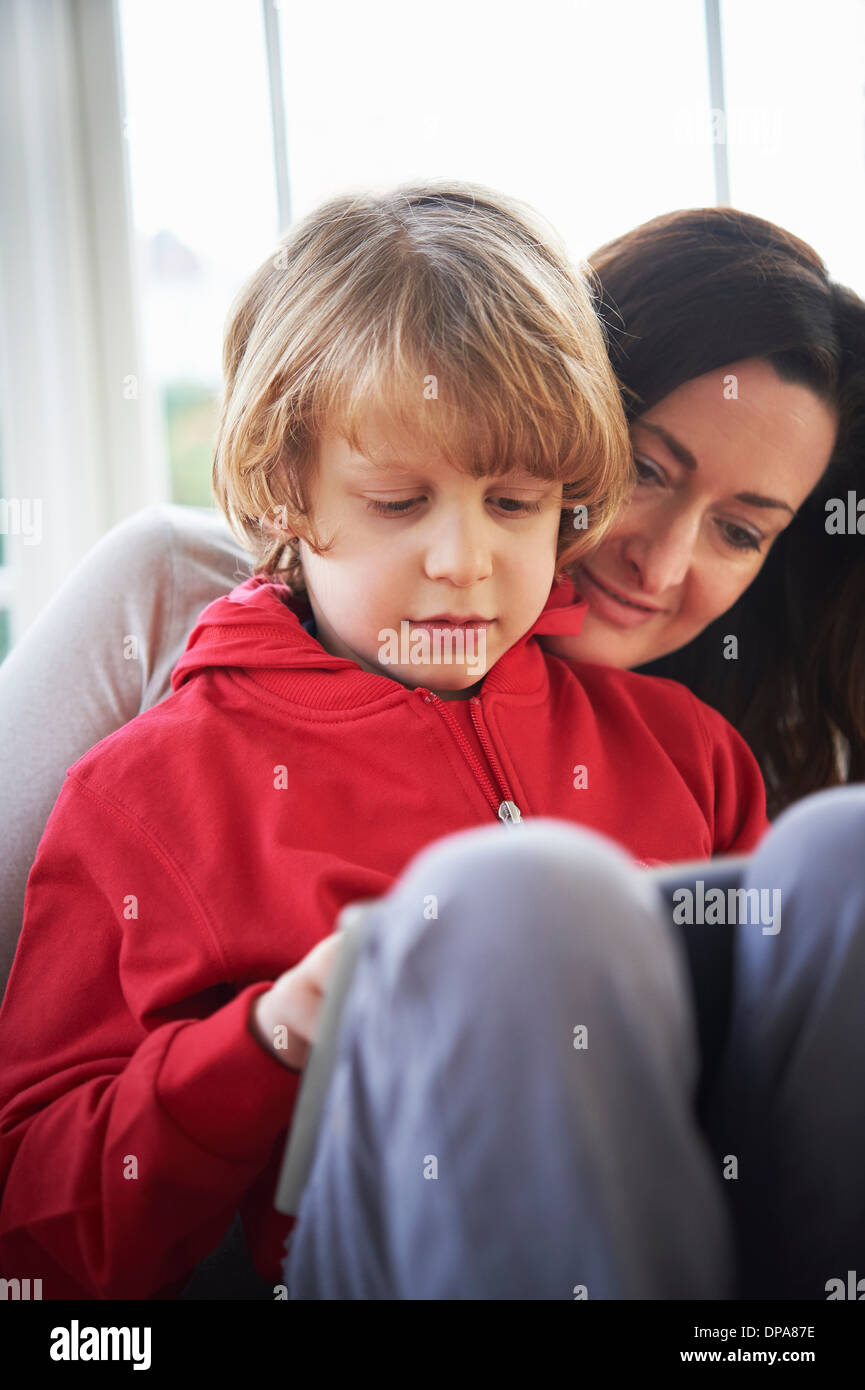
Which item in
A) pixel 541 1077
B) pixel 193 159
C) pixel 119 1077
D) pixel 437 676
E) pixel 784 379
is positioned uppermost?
pixel 193 159

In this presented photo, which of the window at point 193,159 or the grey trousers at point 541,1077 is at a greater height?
the window at point 193,159

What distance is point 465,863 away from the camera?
1.56 ft

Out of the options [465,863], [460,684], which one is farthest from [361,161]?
[465,863]

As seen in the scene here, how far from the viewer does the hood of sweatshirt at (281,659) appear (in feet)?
2.79

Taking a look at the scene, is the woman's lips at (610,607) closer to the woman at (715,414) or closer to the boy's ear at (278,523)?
the woman at (715,414)

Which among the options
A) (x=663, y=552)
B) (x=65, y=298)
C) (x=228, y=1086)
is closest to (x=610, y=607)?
(x=663, y=552)

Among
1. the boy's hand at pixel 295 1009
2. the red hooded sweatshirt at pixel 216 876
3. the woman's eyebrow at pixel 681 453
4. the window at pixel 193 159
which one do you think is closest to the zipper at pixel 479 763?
the red hooded sweatshirt at pixel 216 876

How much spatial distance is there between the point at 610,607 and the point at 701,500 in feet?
0.42

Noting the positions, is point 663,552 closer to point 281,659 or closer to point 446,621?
point 446,621

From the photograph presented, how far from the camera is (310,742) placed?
2.73 ft

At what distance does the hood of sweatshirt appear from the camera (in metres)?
0.85

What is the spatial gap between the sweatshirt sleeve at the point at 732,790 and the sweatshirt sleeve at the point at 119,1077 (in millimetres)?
446

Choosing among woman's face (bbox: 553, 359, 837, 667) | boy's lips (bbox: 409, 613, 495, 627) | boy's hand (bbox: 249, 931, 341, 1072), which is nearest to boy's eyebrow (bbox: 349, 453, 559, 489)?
boy's lips (bbox: 409, 613, 495, 627)
